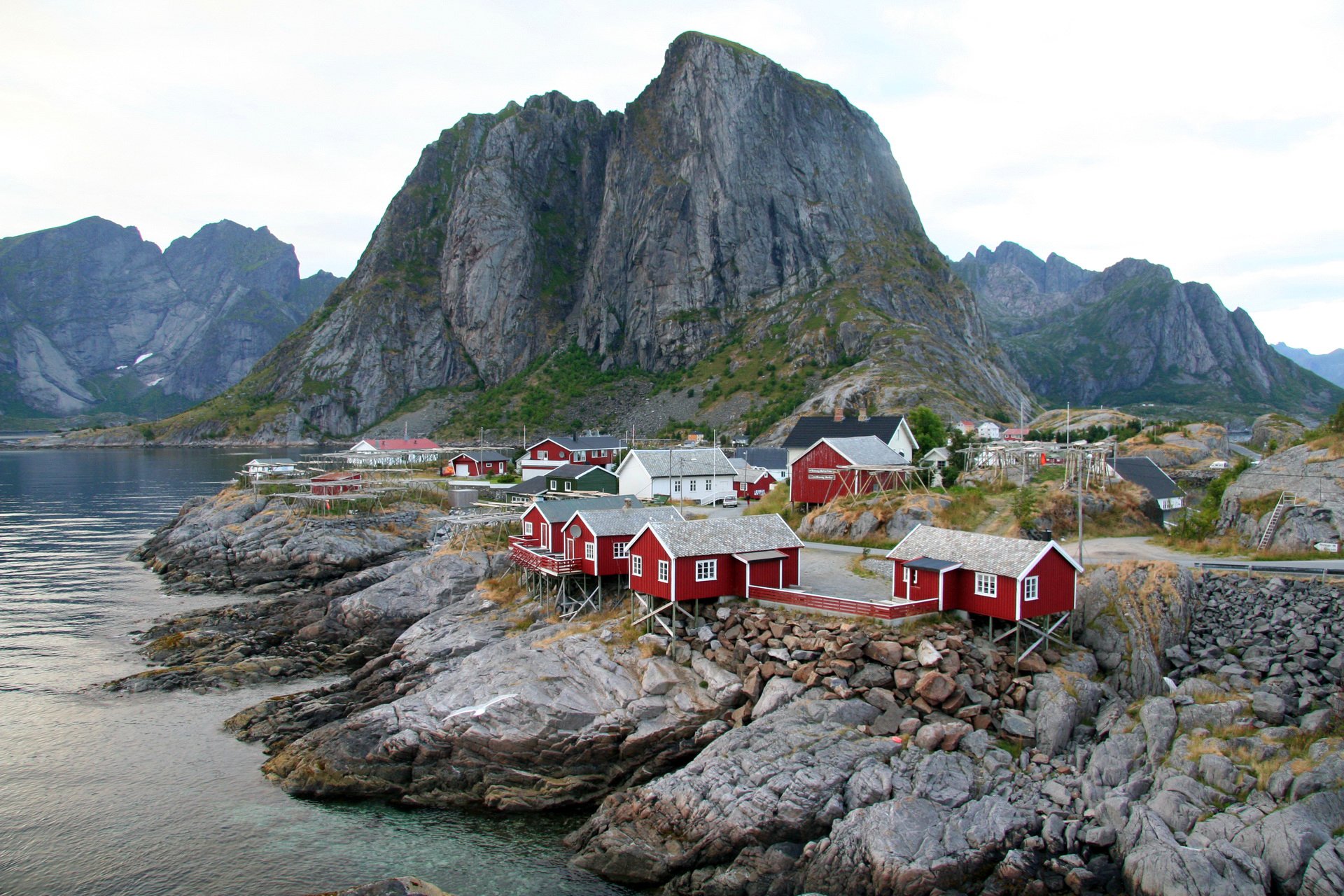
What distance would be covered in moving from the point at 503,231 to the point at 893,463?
163991 millimetres

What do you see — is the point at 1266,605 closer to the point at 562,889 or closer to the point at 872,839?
the point at 872,839

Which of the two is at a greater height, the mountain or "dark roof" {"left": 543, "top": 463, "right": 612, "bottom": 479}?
the mountain

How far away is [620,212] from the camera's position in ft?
604

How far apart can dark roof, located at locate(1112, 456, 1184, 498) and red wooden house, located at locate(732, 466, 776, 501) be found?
23.8m

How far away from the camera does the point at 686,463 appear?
59781mm

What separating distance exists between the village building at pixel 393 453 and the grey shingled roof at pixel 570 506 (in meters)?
71.5

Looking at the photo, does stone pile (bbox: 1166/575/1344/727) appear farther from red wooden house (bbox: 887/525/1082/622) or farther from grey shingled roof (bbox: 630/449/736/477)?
grey shingled roof (bbox: 630/449/736/477)

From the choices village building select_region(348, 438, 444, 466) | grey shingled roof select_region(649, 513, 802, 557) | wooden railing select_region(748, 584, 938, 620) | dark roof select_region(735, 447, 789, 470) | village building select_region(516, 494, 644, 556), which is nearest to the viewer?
wooden railing select_region(748, 584, 938, 620)

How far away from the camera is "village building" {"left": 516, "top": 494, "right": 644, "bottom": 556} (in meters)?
40.5

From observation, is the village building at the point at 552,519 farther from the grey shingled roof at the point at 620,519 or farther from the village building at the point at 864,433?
the village building at the point at 864,433

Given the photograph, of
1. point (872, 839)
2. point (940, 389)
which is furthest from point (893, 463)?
point (940, 389)

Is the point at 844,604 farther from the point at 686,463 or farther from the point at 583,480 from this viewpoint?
the point at 583,480

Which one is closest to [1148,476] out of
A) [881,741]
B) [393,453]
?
[881,741]

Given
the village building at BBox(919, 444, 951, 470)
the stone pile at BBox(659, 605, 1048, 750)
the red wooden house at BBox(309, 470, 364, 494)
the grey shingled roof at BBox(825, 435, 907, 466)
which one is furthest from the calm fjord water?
the village building at BBox(919, 444, 951, 470)
